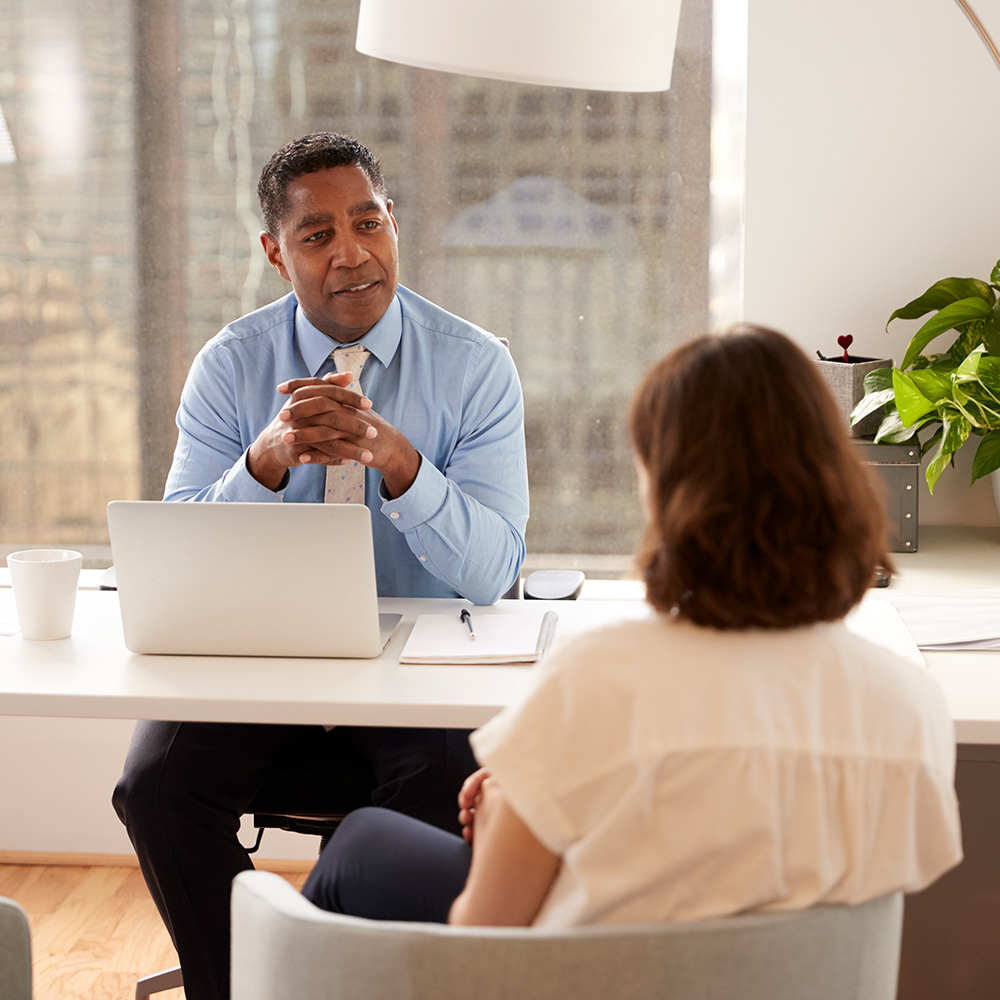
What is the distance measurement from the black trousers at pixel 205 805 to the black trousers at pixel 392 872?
0.36 meters

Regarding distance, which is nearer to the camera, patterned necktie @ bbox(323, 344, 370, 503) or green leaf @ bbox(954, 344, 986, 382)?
patterned necktie @ bbox(323, 344, 370, 503)

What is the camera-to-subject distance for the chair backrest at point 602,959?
2.52 feet

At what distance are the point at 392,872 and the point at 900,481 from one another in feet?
5.11

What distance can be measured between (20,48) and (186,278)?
0.70 meters

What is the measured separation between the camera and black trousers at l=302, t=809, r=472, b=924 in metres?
1.15

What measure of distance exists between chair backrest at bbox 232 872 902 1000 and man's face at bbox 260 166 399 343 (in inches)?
51.4

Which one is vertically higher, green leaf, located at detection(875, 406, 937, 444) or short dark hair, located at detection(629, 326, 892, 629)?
short dark hair, located at detection(629, 326, 892, 629)

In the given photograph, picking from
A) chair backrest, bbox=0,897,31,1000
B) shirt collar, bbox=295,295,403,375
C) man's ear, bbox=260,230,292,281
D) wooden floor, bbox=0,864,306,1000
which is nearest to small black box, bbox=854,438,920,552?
shirt collar, bbox=295,295,403,375

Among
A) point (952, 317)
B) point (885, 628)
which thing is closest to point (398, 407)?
point (885, 628)

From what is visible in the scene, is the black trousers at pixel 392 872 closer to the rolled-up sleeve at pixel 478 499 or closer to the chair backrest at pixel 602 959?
the chair backrest at pixel 602 959

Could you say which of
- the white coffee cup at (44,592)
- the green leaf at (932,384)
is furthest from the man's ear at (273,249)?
the green leaf at (932,384)

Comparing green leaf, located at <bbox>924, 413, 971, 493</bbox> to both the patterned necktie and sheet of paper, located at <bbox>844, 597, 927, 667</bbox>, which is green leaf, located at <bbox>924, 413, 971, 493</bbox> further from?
the patterned necktie

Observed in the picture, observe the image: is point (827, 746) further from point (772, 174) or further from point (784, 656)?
point (772, 174)

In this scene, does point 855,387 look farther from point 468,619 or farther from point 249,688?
point 249,688
